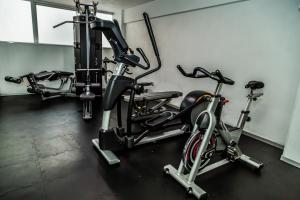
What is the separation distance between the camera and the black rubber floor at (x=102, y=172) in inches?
68.1

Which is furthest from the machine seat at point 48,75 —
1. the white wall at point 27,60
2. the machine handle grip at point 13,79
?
the white wall at point 27,60

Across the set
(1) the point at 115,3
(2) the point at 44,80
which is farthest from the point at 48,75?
(1) the point at 115,3

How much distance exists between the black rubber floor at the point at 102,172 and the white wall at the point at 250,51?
52 cm

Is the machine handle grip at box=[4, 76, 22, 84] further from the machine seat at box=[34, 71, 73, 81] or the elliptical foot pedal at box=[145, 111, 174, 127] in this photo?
the elliptical foot pedal at box=[145, 111, 174, 127]

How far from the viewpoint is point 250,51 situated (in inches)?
119

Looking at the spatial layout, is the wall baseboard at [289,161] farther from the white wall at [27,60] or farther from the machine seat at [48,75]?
the white wall at [27,60]

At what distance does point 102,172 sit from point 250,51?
2812 millimetres

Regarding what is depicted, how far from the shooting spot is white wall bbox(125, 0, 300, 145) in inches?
103

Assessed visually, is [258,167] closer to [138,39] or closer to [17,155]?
[17,155]

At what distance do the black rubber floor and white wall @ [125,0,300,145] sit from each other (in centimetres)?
52

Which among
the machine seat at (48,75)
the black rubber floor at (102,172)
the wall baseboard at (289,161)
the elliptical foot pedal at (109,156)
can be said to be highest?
the machine seat at (48,75)

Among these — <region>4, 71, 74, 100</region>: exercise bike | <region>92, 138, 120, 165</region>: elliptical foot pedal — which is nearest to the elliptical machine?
<region>92, 138, 120, 165</region>: elliptical foot pedal

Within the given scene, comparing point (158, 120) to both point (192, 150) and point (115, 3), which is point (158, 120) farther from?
point (115, 3)

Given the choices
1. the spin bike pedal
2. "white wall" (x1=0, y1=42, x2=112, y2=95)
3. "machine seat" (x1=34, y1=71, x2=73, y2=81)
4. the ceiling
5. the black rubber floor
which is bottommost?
the black rubber floor
